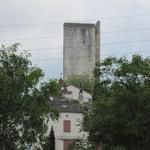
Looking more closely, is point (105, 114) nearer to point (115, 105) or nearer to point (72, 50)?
point (115, 105)

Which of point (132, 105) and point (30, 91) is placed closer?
point (30, 91)

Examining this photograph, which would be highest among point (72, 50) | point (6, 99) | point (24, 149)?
point (72, 50)

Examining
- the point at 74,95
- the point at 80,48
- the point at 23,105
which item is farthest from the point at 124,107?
the point at 80,48

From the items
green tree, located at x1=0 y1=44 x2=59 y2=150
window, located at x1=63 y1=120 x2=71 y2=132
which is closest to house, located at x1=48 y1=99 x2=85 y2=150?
window, located at x1=63 y1=120 x2=71 y2=132

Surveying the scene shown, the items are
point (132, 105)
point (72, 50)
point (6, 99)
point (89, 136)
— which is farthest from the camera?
point (72, 50)

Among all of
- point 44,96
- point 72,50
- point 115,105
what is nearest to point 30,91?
point 44,96

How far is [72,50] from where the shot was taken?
586 feet

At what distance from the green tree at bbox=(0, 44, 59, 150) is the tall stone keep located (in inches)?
5388

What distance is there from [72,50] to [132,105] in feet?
431

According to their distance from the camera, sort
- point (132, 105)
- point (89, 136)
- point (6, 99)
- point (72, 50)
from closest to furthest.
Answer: point (6, 99)
point (132, 105)
point (89, 136)
point (72, 50)

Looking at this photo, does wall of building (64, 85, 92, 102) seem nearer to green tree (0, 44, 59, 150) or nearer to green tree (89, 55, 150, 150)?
green tree (89, 55, 150, 150)

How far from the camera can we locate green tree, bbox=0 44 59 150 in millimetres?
34094

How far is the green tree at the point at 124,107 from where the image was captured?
47000mm

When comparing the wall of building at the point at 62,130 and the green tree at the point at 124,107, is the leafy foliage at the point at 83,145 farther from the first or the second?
the wall of building at the point at 62,130
